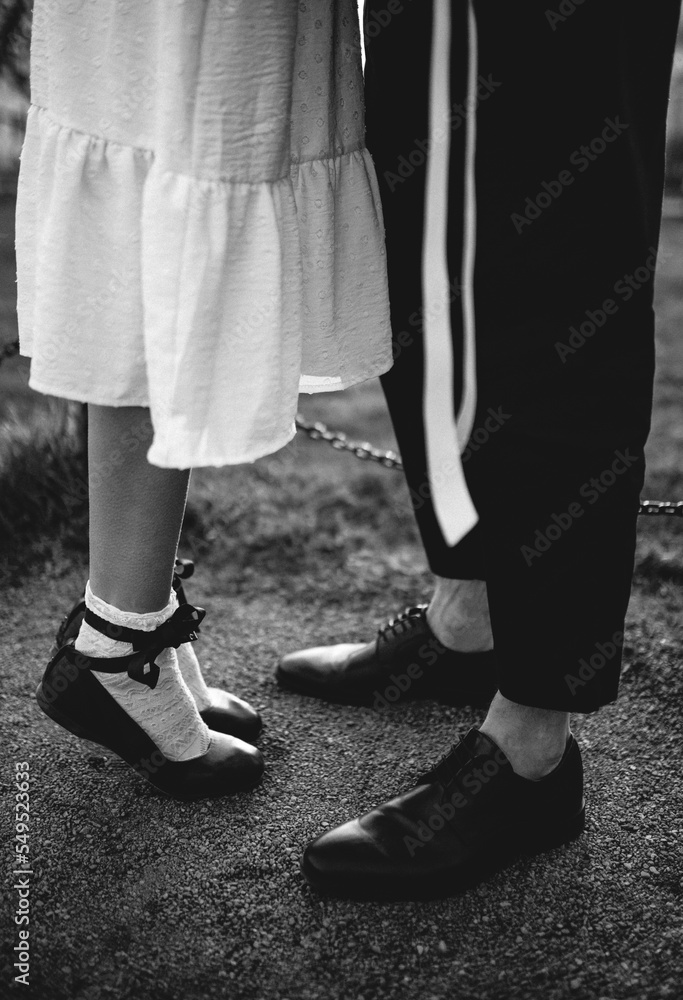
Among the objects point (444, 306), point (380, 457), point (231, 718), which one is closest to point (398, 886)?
point (231, 718)

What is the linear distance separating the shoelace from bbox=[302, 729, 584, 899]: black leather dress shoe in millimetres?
386

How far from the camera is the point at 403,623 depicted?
159cm

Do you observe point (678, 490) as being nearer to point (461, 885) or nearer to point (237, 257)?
point (461, 885)

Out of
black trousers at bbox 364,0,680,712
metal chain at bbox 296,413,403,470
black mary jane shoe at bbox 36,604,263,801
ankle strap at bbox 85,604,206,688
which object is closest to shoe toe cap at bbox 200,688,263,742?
black mary jane shoe at bbox 36,604,263,801

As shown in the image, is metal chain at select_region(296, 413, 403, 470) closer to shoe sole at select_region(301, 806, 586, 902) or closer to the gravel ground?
the gravel ground

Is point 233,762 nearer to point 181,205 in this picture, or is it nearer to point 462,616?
point 462,616

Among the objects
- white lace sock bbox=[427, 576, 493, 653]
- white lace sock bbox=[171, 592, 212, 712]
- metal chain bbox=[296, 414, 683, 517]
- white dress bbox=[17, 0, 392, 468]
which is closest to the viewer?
white dress bbox=[17, 0, 392, 468]

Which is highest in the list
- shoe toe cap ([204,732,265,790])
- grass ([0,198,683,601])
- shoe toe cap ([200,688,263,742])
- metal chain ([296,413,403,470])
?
metal chain ([296,413,403,470])

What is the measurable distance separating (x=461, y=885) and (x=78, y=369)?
32.8 inches

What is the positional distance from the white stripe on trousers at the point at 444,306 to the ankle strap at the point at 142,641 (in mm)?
420

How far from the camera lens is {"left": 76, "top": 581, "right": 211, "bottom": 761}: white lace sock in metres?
1.21

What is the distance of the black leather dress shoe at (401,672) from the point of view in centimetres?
154

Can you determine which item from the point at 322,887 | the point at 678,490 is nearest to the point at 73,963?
the point at 322,887

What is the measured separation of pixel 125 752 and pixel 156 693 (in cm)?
11
